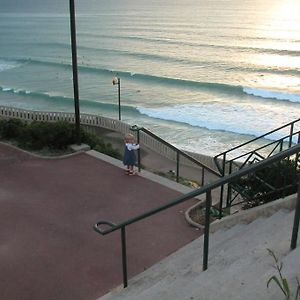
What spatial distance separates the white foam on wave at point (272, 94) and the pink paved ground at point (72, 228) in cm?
2774

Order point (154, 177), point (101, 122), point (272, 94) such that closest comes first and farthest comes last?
point (154, 177) → point (101, 122) → point (272, 94)

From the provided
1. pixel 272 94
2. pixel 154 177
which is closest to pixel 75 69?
pixel 154 177

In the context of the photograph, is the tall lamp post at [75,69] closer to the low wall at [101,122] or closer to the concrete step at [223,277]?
the concrete step at [223,277]

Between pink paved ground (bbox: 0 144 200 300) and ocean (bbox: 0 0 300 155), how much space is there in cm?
1460

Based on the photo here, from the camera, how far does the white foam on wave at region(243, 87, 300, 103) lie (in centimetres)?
3553

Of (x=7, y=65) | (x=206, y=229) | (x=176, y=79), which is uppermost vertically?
(x=206, y=229)

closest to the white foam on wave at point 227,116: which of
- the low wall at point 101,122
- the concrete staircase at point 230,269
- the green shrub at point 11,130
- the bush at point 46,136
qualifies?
the low wall at point 101,122

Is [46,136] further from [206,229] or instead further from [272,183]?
[206,229]

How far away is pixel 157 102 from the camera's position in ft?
117

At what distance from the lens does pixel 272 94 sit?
36.6 meters

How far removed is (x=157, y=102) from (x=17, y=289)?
30.3 m

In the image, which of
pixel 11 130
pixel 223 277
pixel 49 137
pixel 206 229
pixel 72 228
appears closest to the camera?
pixel 223 277

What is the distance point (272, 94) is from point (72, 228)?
31.4 meters

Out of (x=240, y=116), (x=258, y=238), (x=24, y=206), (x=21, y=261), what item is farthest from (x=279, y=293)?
(x=240, y=116)
